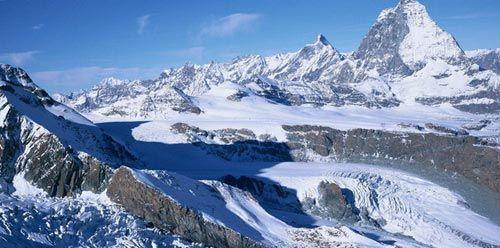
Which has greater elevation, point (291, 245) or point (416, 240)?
point (291, 245)

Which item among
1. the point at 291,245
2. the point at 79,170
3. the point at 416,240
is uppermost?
the point at 79,170

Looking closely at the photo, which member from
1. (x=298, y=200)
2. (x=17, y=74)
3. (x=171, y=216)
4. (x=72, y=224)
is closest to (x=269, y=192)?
(x=298, y=200)

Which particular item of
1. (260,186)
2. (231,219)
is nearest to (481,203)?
(260,186)

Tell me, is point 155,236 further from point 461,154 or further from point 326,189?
point 461,154

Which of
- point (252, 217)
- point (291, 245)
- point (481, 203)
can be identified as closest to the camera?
point (291, 245)

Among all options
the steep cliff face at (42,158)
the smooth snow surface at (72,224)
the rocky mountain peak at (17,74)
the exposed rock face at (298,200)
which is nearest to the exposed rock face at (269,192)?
the exposed rock face at (298,200)

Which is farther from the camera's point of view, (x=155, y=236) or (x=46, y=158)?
(x=46, y=158)

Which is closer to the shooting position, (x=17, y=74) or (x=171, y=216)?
(x=171, y=216)

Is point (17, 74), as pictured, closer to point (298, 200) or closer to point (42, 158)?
point (298, 200)
